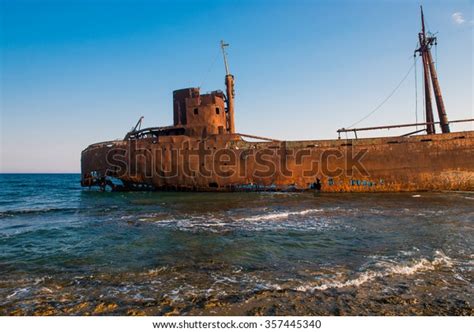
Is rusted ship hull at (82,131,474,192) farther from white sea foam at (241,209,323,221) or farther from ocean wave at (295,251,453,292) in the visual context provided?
ocean wave at (295,251,453,292)

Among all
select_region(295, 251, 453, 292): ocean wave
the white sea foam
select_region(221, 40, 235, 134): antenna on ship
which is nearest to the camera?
select_region(295, 251, 453, 292): ocean wave

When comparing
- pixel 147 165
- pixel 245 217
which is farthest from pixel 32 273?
pixel 147 165

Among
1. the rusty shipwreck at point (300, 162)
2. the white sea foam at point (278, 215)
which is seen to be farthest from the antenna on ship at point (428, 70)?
the white sea foam at point (278, 215)

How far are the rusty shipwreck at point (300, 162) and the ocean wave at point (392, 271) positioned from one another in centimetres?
1244

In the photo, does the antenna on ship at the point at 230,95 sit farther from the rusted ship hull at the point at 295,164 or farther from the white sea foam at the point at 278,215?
the white sea foam at the point at 278,215

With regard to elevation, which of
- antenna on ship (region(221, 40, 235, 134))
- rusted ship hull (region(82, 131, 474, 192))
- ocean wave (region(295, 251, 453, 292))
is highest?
antenna on ship (region(221, 40, 235, 134))

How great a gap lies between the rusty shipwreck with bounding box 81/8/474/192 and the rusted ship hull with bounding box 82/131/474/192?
50mm

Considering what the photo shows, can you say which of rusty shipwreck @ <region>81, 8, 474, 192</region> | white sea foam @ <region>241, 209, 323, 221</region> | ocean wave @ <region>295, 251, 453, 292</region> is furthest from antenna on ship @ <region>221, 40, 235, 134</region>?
ocean wave @ <region>295, 251, 453, 292</region>

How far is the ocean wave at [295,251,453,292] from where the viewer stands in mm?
4125

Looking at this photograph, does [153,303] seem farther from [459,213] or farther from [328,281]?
[459,213]

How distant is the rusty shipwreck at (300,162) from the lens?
16625mm

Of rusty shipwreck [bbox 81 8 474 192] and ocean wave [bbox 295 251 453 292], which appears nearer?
ocean wave [bbox 295 251 453 292]

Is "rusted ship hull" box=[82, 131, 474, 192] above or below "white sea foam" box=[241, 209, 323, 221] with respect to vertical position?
above

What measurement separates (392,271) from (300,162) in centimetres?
1351
